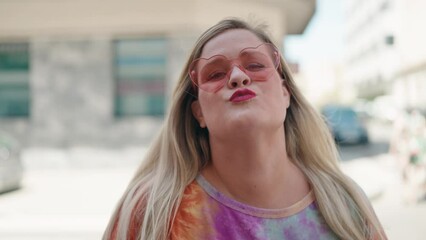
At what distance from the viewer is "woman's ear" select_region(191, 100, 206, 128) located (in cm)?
150

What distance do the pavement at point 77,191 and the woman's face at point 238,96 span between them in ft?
18.4

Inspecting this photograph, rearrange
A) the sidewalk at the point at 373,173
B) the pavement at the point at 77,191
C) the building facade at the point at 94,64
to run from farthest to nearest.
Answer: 1. the building facade at the point at 94,64
2. the sidewalk at the point at 373,173
3. the pavement at the point at 77,191

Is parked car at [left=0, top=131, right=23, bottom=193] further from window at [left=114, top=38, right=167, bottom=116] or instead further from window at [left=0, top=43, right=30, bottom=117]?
window at [left=114, top=38, right=167, bottom=116]

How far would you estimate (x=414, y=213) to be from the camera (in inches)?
296

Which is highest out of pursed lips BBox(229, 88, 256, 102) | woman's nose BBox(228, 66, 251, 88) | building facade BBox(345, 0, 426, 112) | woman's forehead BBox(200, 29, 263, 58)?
woman's forehead BBox(200, 29, 263, 58)

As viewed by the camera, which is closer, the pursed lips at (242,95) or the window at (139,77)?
the pursed lips at (242,95)

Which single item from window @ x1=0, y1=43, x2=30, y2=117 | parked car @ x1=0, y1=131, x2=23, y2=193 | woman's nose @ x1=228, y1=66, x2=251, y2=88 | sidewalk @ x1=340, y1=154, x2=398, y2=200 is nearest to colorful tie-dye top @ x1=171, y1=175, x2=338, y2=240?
woman's nose @ x1=228, y1=66, x2=251, y2=88

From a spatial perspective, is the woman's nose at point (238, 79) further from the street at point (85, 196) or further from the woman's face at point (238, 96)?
the street at point (85, 196)

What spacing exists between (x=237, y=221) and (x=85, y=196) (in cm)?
849

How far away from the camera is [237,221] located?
1.33 meters

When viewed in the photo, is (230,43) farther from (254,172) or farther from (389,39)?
(389,39)

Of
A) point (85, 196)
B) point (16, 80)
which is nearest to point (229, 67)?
point (85, 196)

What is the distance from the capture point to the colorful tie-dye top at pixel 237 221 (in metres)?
1.31

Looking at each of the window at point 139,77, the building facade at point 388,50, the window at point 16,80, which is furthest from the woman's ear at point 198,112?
the building facade at point 388,50
